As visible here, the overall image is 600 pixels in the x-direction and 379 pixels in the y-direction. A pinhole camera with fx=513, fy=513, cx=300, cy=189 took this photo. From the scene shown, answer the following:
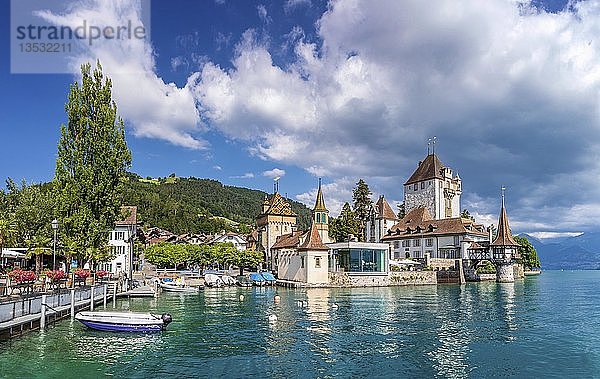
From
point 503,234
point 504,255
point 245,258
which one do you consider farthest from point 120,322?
point 503,234

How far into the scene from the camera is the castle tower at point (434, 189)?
10881 cm

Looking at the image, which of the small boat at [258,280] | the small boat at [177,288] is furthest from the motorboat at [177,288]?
the small boat at [258,280]

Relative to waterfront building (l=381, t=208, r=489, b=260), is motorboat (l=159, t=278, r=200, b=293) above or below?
below

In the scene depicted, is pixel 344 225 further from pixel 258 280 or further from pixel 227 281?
pixel 227 281

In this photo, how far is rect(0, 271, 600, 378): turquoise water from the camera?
21.4 m

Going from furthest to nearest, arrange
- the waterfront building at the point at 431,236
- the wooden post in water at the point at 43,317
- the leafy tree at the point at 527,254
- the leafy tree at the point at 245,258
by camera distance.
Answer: the leafy tree at the point at 527,254 < the leafy tree at the point at 245,258 < the waterfront building at the point at 431,236 < the wooden post in water at the point at 43,317

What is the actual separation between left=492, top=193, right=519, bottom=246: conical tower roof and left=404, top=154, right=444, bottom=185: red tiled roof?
2284 centimetres

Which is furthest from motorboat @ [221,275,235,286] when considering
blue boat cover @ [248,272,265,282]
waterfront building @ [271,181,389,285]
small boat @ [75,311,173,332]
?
small boat @ [75,311,173,332]

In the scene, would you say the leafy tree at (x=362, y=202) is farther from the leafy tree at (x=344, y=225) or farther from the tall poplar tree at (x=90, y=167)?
the tall poplar tree at (x=90, y=167)

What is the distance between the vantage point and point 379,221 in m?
106

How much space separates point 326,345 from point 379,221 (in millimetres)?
80508

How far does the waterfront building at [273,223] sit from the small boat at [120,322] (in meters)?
64.7

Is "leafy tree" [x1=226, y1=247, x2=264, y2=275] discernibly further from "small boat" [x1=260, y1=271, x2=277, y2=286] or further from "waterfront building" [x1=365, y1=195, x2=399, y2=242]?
"waterfront building" [x1=365, y1=195, x2=399, y2=242]

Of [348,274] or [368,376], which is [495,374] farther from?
[348,274]
